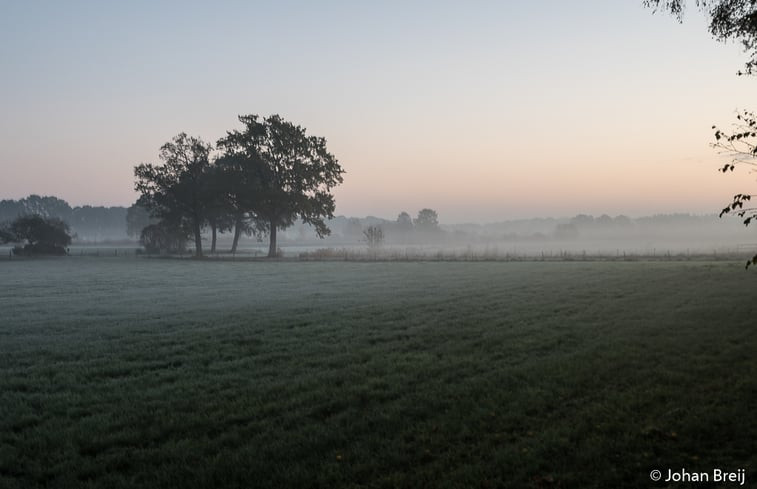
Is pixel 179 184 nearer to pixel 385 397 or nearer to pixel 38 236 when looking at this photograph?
pixel 38 236

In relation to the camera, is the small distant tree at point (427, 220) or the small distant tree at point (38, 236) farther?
the small distant tree at point (427, 220)

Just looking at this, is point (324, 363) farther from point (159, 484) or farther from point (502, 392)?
point (159, 484)

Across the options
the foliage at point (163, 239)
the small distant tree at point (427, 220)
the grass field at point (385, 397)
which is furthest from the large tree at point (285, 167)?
the small distant tree at point (427, 220)

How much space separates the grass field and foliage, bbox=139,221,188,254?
195 ft

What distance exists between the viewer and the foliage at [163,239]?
72625mm

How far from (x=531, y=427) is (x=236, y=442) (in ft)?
13.0

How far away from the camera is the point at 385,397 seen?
773 cm

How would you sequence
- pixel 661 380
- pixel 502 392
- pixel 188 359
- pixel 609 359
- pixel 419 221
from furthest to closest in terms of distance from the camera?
1. pixel 419 221
2. pixel 188 359
3. pixel 609 359
4. pixel 661 380
5. pixel 502 392

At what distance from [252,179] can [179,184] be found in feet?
35.2

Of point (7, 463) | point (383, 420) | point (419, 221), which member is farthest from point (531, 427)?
point (419, 221)

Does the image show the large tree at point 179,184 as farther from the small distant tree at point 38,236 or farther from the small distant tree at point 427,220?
the small distant tree at point 427,220

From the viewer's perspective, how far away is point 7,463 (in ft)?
19.0

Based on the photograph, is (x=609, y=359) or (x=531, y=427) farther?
(x=609, y=359)

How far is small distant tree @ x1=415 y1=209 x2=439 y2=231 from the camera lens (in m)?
187
